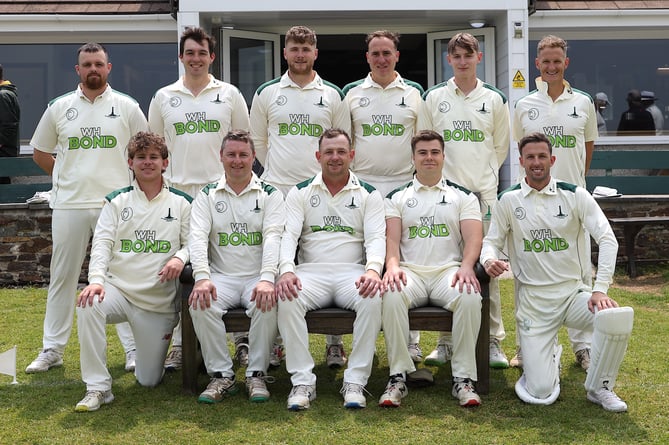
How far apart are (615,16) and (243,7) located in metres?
4.73

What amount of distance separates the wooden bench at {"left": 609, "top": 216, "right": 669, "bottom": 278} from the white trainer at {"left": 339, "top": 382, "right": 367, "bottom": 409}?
527cm

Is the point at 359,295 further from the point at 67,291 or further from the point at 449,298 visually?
the point at 67,291

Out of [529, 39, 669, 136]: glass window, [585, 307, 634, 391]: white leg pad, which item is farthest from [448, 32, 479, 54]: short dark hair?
[529, 39, 669, 136]: glass window

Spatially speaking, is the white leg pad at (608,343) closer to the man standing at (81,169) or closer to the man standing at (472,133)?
the man standing at (472,133)

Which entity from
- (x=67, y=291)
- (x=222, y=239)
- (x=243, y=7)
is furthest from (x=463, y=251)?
(x=243, y=7)

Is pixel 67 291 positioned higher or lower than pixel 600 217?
lower

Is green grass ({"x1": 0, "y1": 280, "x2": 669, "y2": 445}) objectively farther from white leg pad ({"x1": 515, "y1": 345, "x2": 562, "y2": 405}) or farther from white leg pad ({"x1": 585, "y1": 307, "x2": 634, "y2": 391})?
white leg pad ({"x1": 585, "y1": 307, "x2": 634, "y2": 391})

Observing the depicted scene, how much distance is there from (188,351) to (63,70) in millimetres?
6904

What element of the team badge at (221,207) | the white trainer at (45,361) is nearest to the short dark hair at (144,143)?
the team badge at (221,207)

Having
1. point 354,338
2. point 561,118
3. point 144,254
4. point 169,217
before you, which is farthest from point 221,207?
point 561,118

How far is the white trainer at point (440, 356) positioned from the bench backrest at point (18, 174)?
559 centimetres

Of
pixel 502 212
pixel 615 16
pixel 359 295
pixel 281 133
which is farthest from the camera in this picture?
pixel 615 16

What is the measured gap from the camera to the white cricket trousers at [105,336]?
4277mm

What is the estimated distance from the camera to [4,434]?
389 cm
